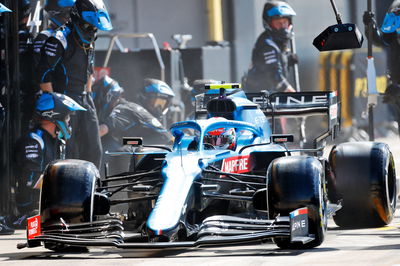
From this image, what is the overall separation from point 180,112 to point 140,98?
1121 mm

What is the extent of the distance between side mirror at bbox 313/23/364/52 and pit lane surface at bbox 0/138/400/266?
2205 millimetres

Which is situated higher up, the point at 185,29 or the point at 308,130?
the point at 185,29

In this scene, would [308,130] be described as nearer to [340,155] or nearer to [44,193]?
[340,155]

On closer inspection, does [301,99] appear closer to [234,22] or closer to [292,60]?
[292,60]

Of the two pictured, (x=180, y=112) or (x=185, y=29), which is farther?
(x=185, y=29)

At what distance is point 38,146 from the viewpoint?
14172mm

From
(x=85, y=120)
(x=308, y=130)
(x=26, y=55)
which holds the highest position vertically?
(x=26, y=55)

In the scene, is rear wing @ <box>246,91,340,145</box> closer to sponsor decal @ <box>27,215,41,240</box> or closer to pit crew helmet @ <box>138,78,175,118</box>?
sponsor decal @ <box>27,215,41,240</box>

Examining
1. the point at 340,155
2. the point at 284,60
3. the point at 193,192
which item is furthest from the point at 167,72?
the point at 193,192

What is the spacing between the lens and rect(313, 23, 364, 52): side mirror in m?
12.5

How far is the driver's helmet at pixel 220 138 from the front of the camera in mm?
11930

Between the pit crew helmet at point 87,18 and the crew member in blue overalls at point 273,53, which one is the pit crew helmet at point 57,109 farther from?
the crew member in blue overalls at point 273,53

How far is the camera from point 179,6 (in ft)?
82.2

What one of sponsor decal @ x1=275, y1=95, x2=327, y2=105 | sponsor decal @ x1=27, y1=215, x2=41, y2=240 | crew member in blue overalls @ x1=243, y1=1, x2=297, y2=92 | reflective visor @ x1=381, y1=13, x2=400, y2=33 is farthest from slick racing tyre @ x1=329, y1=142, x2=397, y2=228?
crew member in blue overalls @ x1=243, y1=1, x2=297, y2=92
